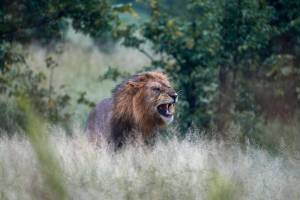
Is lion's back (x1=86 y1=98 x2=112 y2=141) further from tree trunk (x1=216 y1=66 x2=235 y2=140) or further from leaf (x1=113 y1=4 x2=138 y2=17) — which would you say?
tree trunk (x1=216 y1=66 x2=235 y2=140)

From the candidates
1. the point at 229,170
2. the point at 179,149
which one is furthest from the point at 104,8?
the point at 229,170

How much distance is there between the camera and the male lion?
8.98 metres

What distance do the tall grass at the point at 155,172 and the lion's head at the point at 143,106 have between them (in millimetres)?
599

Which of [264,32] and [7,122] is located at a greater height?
[264,32]

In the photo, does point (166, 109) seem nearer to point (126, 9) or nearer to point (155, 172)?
point (155, 172)

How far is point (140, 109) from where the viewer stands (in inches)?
358

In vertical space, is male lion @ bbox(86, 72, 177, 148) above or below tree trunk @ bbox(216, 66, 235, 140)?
above

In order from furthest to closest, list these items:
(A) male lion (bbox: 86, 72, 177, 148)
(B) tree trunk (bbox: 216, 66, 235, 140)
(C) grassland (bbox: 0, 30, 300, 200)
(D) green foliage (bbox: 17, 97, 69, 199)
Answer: (B) tree trunk (bbox: 216, 66, 235, 140) → (A) male lion (bbox: 86, 72, 177, 148) → (C) grassland (bbox: 0, 30, 300, 200) → (D) green foliage (bbox: 17, 97, 69, 199)

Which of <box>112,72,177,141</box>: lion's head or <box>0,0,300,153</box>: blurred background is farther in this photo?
<box>0,0,300,153</box>: blurred background

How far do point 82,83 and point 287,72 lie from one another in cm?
816

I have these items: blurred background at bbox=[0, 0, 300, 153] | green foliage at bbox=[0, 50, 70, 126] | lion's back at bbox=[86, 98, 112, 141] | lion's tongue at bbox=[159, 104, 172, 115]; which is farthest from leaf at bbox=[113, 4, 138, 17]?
lion's tongue at bbox=[159, 104, 172, 115]

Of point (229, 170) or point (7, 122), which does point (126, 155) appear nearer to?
point (229, 170)

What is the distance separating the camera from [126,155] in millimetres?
7930

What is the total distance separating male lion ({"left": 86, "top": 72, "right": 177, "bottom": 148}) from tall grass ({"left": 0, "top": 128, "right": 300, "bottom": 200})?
552 millimetres
